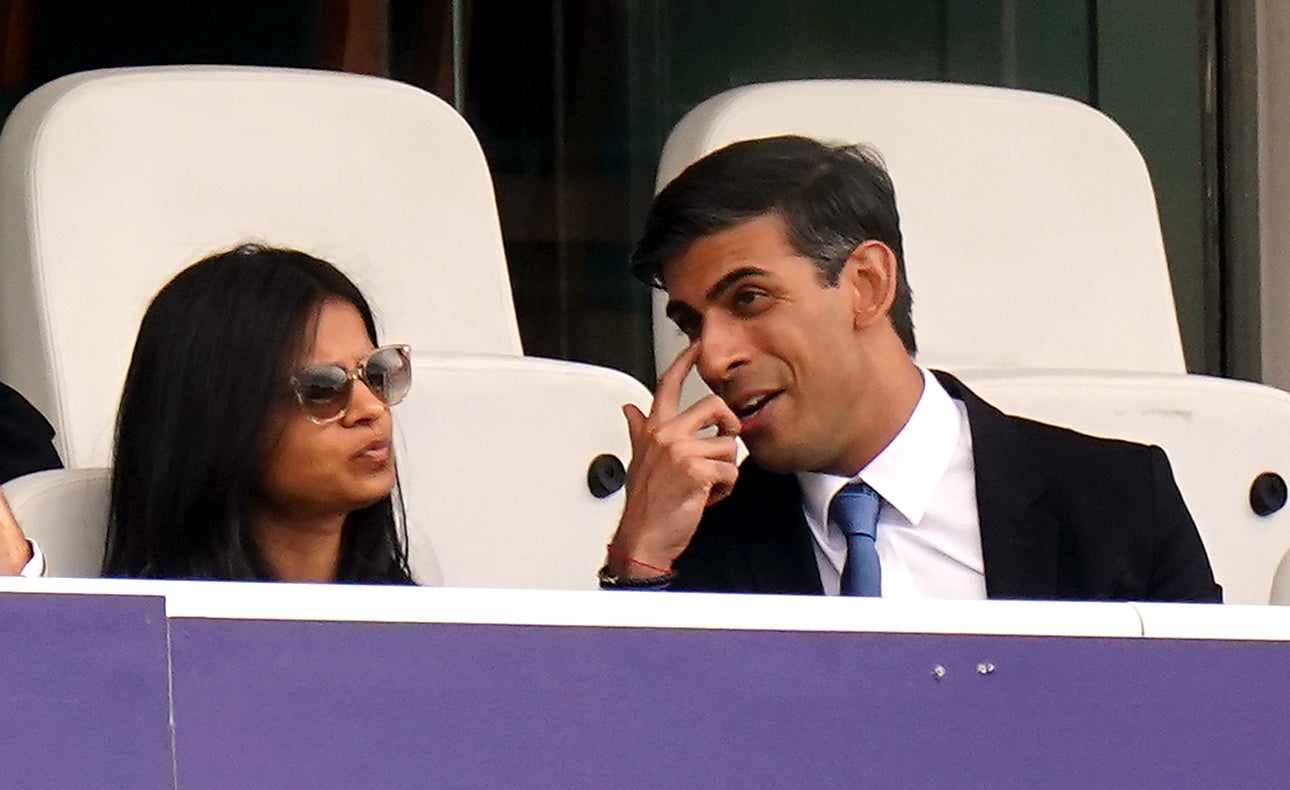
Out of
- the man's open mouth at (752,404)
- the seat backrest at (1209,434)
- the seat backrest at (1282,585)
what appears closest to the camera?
the seat backrest at (1282,585)

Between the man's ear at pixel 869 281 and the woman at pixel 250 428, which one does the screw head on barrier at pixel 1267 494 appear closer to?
the man's ear at pixel 869 281

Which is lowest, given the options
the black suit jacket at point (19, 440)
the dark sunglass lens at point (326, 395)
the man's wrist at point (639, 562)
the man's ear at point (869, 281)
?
the man's wrist at point (639, 562)

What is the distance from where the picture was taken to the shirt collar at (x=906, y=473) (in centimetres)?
A: 199

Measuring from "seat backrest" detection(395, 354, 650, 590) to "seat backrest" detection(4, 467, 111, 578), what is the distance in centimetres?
33

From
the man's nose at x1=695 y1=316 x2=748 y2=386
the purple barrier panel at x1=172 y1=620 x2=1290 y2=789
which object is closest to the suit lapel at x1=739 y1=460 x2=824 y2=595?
the man's nose at x1=695 y1=316 x2=748 y2=386

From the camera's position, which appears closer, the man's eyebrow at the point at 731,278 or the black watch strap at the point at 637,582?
the black watch strap at the point at 637,582

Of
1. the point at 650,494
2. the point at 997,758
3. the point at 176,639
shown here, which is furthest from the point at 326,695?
the point at 650,494

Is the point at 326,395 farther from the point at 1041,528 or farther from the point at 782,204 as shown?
the point at 1041,528

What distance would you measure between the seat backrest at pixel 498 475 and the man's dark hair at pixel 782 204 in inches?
7.2

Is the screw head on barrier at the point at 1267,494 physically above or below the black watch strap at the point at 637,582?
below

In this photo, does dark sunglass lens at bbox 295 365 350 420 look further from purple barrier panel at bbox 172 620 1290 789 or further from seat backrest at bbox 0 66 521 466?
purple barrier panel at bbox 172 620 1290 789

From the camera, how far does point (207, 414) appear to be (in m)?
1.97

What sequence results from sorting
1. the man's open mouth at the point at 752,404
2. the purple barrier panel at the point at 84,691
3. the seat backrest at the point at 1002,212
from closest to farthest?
the purple barrier panel at the point at 84,691, the man's open mouth at the point at 752,404, the seat backrest at the point at 1002,212

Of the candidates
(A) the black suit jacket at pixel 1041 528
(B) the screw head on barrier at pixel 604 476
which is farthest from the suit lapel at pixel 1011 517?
(B) the screw head on barrier at pixel 604 476
